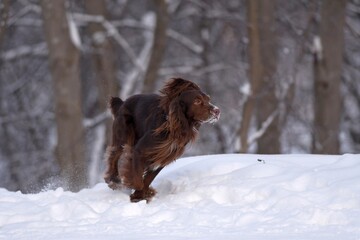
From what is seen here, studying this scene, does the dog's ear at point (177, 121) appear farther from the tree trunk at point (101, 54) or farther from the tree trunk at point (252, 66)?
the tree trunk at point (101, 54)

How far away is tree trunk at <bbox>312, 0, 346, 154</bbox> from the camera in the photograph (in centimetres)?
1775

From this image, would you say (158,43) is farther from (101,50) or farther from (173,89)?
(173,89)

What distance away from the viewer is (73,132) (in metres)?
15.8

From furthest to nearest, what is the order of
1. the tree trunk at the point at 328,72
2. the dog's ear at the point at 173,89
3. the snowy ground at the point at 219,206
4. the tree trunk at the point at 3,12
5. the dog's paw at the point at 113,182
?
the tree trunk at the point at 328,72 < the tree trunk at the point at 3,12 < the dog's paw at the point at 113,182 < the dog's ear at the point at 173,89 < the snowy ground at the point at 219,206

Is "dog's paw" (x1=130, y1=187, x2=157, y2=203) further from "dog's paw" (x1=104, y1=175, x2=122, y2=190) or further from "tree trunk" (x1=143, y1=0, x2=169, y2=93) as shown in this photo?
"tree trunk" (x1=143, y1=0, x2=169, y2=93)

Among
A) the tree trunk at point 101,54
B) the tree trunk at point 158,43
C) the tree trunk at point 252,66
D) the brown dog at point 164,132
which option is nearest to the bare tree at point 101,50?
the tree trunk at point 101,54

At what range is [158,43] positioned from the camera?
18594 millimetres

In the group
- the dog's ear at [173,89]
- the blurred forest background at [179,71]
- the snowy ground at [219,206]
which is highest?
the dog's ear at [173,89]

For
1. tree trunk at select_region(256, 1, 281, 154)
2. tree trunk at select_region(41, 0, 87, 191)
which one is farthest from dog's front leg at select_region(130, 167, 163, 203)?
tree trunk at select_region(256, 1, 281, 154)

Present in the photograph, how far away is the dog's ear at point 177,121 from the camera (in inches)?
294

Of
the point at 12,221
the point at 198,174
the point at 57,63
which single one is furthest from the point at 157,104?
the point at 57,63

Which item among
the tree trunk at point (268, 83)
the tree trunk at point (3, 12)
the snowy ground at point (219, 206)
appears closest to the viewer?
the snowy ground at point (219, 206)

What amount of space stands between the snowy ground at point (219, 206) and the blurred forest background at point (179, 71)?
7.02 metres

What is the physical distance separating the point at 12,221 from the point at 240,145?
10901mm
